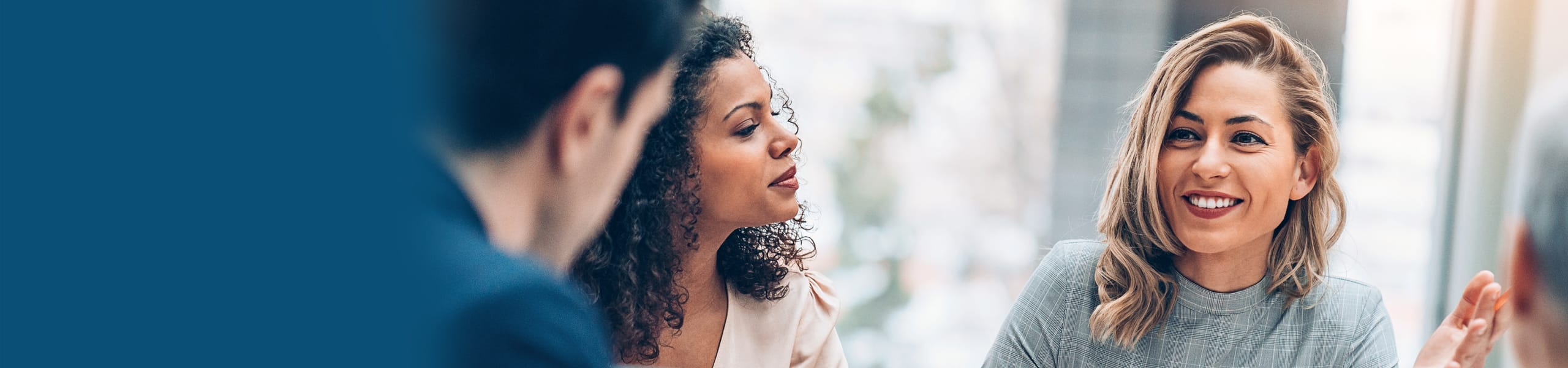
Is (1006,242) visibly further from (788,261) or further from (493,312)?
(493,312)

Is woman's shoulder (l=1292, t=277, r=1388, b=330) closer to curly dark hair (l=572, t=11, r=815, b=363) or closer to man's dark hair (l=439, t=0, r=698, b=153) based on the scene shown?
curly dark hair (l=572, t=11, r=815, b=363)

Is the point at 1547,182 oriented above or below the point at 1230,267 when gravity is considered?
above

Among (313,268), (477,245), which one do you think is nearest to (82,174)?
(313,268)

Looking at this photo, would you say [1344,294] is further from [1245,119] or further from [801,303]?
[801,303]

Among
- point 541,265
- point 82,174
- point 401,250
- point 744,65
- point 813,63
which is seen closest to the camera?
point 82,174

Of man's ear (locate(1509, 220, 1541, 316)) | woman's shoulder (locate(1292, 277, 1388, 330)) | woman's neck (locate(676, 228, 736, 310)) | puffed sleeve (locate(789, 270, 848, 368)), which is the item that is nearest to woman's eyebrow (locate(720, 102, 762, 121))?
woman's neck (locate(676, 228, 736, 310))

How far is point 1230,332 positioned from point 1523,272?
38 cm

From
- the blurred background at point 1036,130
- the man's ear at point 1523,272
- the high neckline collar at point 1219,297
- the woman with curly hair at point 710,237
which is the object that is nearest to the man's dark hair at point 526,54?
the woman with curly hair at point 710,237

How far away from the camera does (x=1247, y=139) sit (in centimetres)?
103

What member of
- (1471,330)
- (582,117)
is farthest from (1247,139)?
(582,117)

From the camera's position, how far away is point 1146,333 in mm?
1108

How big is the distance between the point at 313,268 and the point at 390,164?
0.05 m

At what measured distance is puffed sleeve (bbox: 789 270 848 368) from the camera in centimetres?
112

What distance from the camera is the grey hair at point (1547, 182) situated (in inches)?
45.8
